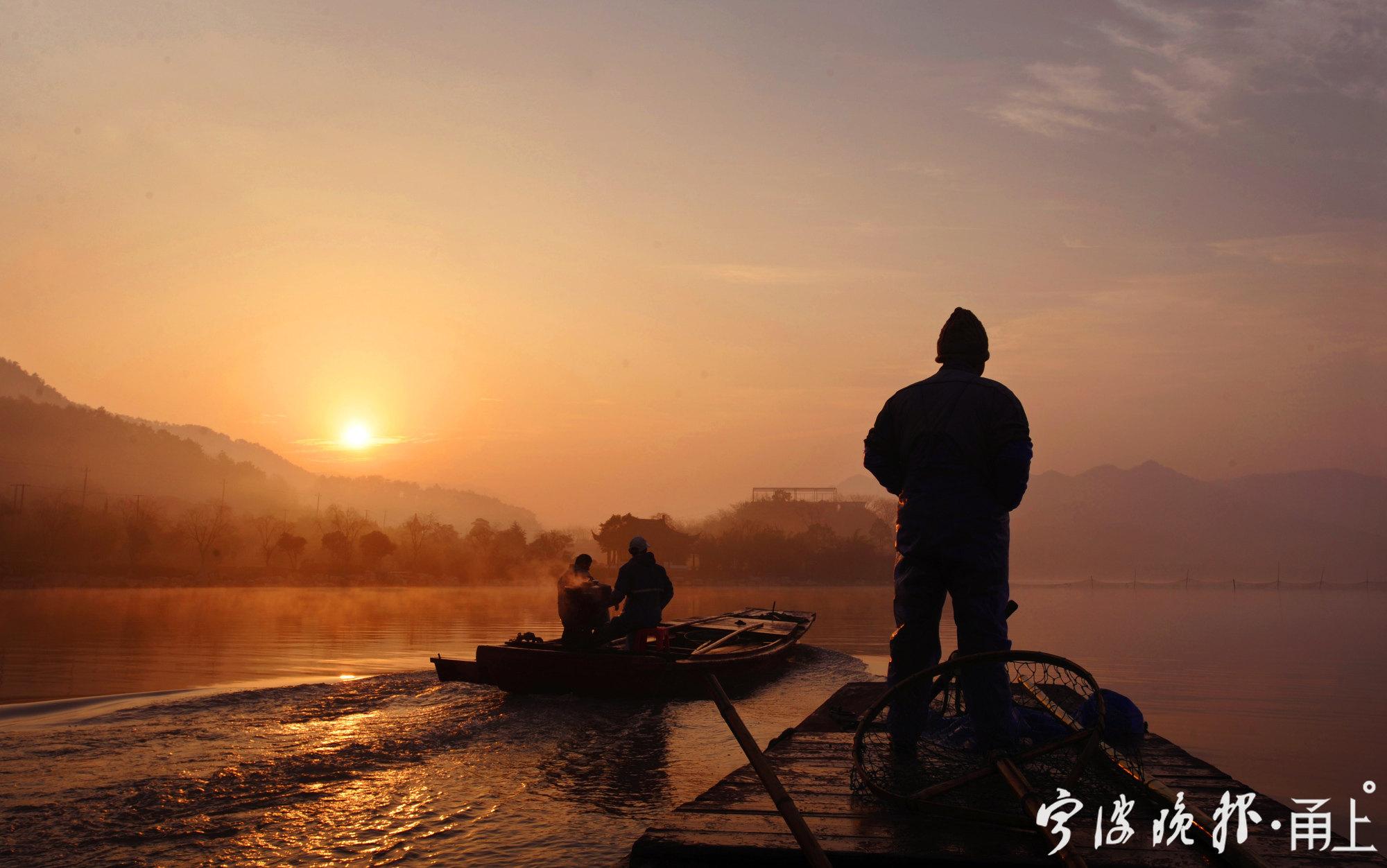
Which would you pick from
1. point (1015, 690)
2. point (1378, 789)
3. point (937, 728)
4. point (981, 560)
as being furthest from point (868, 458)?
point (1378, 789)

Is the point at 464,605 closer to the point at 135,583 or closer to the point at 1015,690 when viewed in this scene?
the point at 135,583

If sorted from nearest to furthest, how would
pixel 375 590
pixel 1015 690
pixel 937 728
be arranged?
pixel 937 728, pixel 1015 690, pixel 375 590

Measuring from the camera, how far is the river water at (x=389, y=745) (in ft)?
23.0

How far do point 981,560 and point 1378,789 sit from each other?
12562mm

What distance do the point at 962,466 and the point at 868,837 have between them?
96.8 inches

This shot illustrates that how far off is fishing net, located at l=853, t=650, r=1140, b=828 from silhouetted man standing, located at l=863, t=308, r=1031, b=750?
45 millimetres

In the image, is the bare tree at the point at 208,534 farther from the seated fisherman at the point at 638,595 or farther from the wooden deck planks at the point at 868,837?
the wooden deck planks at the point at 868,837

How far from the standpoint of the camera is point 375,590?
83.3 meters

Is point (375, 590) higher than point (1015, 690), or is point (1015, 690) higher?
point (1015, 690)

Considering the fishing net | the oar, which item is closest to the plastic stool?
the fishing net

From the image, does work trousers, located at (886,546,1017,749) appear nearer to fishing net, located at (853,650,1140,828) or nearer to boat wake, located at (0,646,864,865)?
fishing net, located at (853,650,1140,828)

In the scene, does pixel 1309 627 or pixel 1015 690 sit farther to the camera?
pixel 1309 627

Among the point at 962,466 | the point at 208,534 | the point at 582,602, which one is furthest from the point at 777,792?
the point at 208,534

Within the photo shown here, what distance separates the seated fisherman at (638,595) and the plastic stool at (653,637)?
0.27 ft
